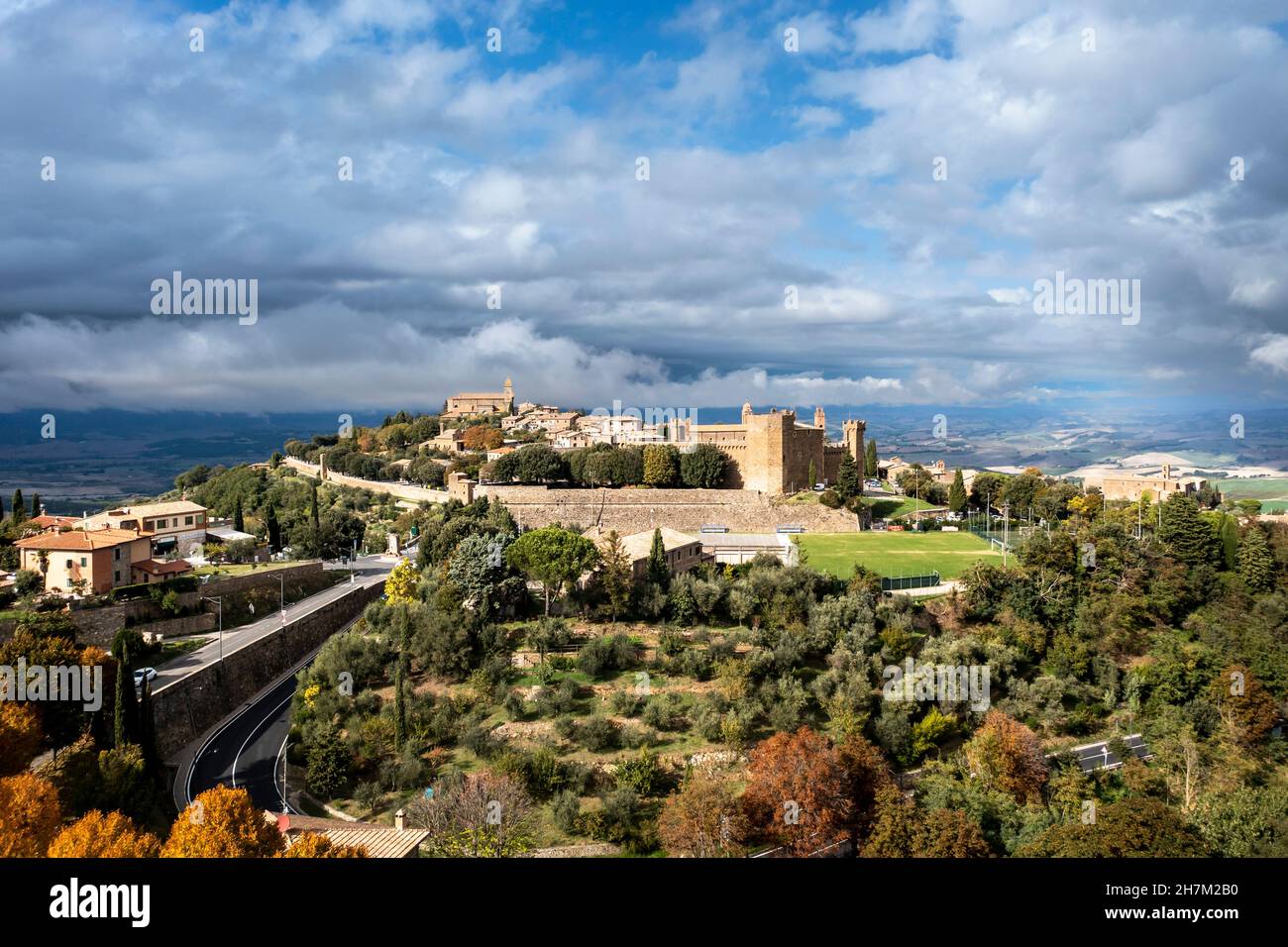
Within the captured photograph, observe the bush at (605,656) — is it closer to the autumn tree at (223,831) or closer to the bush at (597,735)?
the bush at (597,735)

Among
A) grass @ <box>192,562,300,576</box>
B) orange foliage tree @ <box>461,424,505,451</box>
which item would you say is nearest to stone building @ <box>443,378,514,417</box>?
orange foliage tree @ <box>461,424,505,451</box>

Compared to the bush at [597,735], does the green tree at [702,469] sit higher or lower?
higher

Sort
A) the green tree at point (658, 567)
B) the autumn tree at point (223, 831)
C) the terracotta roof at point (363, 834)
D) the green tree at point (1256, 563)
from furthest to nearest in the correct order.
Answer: the green tree at point (658, 567) → the green tree at point (1256, 563) → the terracotta roof at point (363, 834) → the autumn tree at point (223, 831)

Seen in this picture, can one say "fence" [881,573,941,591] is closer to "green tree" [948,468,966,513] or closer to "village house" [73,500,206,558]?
"green tree" [948,468,966,513]

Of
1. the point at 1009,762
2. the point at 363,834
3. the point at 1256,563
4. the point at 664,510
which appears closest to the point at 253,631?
the point at 363,834

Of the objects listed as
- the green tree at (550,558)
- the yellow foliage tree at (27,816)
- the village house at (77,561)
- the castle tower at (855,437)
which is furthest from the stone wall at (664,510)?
the yellow foliage tree at (27,816)
